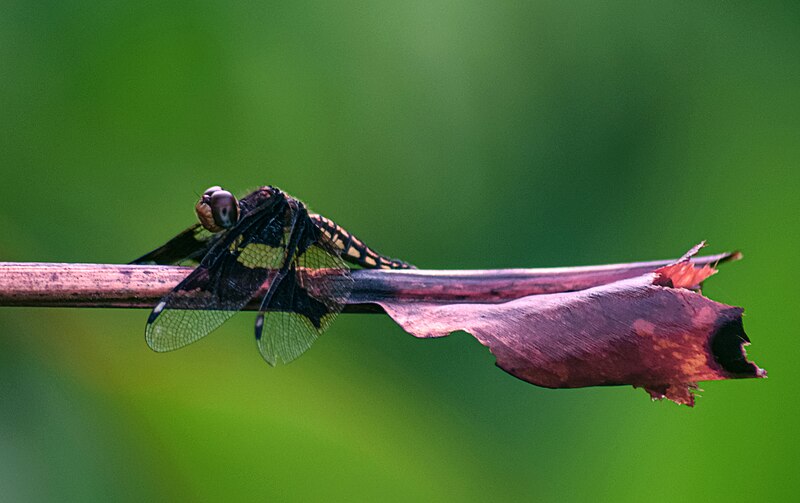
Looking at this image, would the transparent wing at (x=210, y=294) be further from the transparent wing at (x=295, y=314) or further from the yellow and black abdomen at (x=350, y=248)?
the yellow and black abdomen at (x=350, y=248)

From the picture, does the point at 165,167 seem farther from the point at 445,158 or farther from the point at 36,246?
the point at 445,158

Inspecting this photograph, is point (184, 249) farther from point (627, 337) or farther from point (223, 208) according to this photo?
point (627, 337)

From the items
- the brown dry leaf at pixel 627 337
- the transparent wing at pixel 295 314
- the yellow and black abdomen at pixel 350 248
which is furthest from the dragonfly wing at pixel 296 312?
the brown dry leaf at pixel 627 337

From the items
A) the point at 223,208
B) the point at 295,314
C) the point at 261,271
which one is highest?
the point at 223,208

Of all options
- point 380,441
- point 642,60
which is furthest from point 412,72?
point 380,441

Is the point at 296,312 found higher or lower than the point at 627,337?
lower

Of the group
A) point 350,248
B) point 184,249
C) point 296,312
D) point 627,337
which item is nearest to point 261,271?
point 296,312
